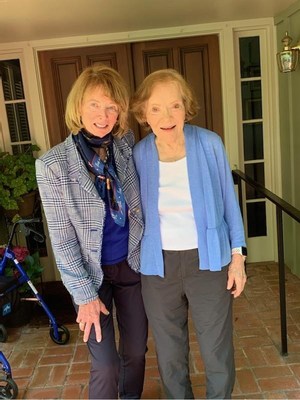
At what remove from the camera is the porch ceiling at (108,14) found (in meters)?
2.54

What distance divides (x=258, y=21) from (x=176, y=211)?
244 cm

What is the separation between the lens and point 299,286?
11.1 ft

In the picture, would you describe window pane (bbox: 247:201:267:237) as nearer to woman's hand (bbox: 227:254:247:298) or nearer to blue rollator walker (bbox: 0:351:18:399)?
woman's hand (bbox: 227:254:247:298)

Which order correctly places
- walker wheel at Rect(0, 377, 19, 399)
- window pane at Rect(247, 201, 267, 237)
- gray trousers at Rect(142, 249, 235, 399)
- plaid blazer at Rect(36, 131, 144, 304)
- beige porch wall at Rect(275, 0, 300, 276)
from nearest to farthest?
plaid blazer at Rect(36, 131, 144, 304) < gray trousers at Rect(142, 249, 235, 399) < walker wheel at Rect(0, 377, 19, 399) < beige porch wall at Rect(275, 0, 300, 276) < window pane at Rect(247, 201, 267, 237)

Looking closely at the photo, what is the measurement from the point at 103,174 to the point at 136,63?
215cm

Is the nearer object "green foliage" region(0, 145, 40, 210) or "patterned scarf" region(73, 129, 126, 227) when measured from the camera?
"patterned scarf" region(73, 129, 126, 227)

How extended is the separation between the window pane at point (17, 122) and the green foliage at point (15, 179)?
44 cm

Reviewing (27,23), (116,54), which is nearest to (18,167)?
(27,23)

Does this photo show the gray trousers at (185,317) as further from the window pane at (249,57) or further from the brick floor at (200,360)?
the window pane at (249,57)

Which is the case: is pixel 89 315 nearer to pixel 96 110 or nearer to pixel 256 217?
pixel 96 110

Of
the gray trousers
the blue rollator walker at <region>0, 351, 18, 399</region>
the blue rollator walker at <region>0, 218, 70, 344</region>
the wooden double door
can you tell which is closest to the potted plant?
the blue rollator walker at <region>0, 218, 70, 344</region>

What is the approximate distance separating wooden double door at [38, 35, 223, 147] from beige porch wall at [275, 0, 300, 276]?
0.51 metres

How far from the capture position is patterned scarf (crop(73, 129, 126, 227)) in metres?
1.62

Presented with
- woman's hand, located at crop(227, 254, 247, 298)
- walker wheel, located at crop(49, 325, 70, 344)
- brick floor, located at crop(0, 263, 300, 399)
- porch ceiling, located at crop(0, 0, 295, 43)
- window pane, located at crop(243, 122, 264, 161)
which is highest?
porch ceiling, located at crop(0, 0, 295, 43)
